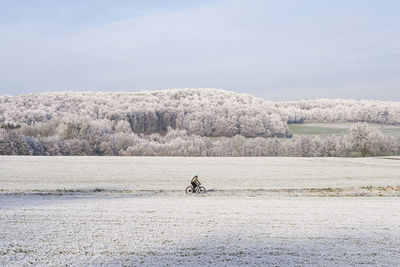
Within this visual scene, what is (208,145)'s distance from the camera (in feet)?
307

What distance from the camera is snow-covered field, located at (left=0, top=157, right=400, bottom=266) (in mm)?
Answer: 12453

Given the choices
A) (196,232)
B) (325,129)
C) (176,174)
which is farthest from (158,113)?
(196,232)

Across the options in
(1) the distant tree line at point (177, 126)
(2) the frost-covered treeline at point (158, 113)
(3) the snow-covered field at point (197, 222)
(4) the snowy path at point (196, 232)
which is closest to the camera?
(4) the snowy path at point (196, 232)

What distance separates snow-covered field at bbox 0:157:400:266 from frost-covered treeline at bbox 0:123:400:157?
42.3 meters

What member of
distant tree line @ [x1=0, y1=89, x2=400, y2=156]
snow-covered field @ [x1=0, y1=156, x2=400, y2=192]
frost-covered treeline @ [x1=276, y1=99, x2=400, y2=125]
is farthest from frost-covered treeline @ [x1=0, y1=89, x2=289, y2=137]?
snow-covered field @ [x1=0, y1=156, x2=400, y2=192]

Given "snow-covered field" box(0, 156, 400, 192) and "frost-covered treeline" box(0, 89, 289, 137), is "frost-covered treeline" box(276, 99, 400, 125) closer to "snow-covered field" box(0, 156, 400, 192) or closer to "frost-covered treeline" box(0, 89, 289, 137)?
"frost-covered treeline" box(0, 89, 289, 137)

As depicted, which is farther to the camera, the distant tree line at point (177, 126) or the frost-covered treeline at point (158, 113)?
the frost-covered treeline at point (158, 113)

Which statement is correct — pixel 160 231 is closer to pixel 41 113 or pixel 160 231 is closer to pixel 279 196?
pixel 279 196

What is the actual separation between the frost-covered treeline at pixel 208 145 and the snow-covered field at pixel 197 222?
139 ft

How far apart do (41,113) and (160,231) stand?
367ft

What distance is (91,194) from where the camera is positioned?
27.4m

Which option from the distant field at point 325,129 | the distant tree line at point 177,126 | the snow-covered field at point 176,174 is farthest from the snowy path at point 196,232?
the distant field at point 325,129

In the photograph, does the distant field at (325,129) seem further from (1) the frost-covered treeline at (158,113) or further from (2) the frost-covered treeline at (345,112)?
(2) the frost-covered treeline at (345,112)

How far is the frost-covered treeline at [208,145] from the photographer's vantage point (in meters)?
76.9
